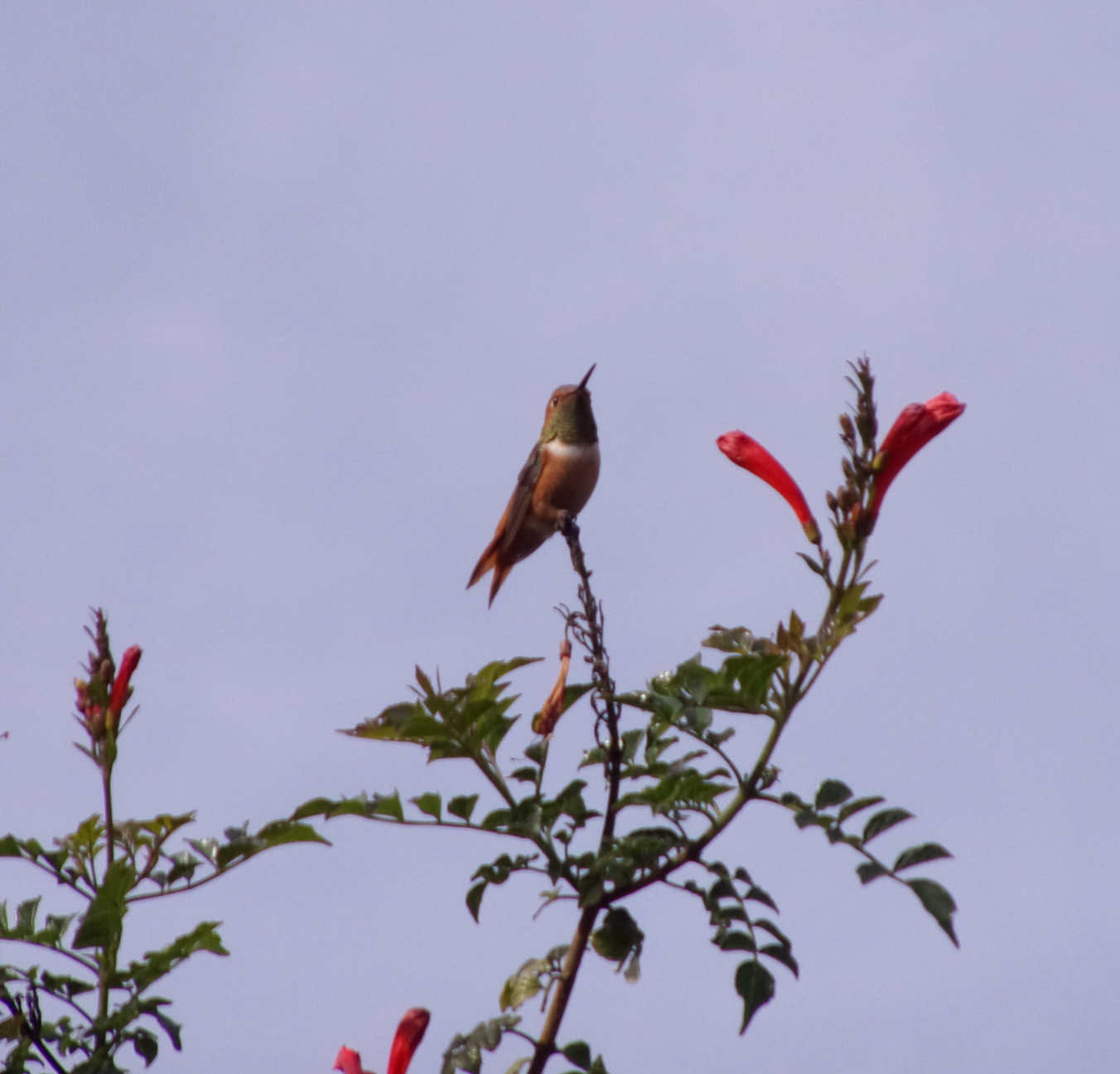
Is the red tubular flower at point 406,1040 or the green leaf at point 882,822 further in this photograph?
the red tubular flower at point 406,1040

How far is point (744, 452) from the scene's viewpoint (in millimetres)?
3379

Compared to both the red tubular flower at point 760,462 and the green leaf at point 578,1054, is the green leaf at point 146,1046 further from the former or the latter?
the red tubular flower at point 760,462

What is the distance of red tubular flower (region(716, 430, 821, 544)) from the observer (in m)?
3.29

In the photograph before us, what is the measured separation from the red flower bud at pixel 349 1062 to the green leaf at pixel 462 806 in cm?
77

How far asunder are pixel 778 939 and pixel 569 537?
123cm

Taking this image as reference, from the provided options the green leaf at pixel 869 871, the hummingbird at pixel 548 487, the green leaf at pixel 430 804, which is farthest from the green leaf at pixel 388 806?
the hummingbird at pixel 548 487

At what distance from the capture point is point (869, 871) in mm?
2459

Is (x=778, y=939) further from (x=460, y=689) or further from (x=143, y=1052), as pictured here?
(x=143, y=1052)

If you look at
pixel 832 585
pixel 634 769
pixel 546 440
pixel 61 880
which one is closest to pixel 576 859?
pixel 634 769

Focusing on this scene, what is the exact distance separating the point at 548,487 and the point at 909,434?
247 cm

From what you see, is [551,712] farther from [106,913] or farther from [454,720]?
[106,913]

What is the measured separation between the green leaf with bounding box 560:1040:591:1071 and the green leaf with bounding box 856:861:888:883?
66cm

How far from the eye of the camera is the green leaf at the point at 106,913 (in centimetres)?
288

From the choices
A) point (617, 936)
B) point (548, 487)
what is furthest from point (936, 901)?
point (548, 487)
